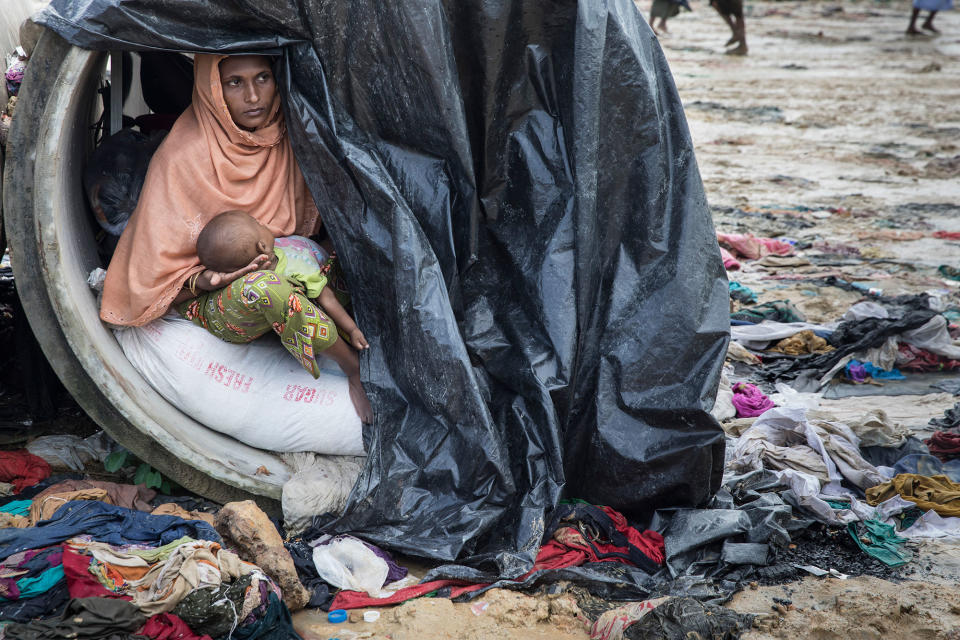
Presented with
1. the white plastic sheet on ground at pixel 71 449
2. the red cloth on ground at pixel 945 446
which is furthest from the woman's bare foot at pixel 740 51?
the white plastic sheet on ground at pixel 71 449

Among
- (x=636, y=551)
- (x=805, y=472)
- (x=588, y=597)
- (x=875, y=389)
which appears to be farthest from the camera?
(x=875, y=389)

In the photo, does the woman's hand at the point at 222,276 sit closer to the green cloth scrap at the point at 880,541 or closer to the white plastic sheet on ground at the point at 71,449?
the white plastic sheet on ground at the point at 71,449

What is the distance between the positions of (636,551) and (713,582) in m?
0.28

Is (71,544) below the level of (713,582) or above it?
above

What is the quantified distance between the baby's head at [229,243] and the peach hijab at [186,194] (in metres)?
0.11

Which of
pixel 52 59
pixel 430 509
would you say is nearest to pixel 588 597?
pixel 430 509

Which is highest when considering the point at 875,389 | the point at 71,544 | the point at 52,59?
the point at 52,59

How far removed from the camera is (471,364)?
9.67ft

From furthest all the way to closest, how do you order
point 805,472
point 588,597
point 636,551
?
point 805,472 → point 636,551 → point 588,597

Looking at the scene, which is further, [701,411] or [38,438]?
[38,438]

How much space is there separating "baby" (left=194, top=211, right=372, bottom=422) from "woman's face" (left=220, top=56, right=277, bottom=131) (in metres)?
0.36

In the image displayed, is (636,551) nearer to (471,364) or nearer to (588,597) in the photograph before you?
(588,597)

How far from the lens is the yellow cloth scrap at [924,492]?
128 inches

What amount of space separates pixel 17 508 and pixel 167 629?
0.98 meters
